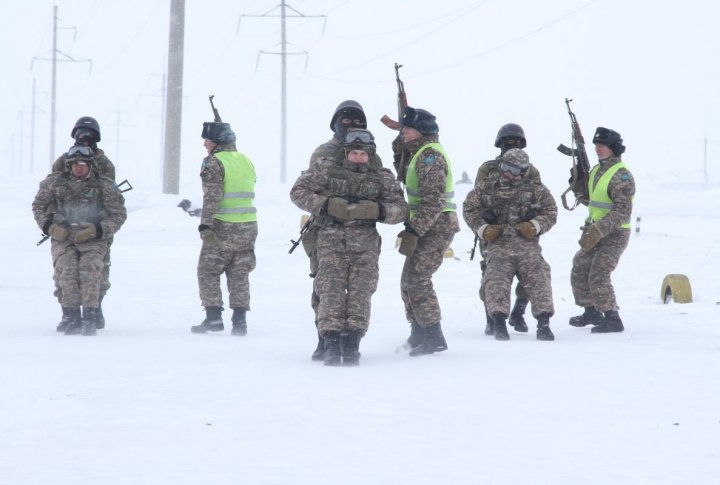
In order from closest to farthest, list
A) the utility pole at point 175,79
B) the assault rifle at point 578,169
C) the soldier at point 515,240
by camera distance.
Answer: the soldier at point 515,240 < the assault rifle at point 578,169 < the utility pole at point 175,79

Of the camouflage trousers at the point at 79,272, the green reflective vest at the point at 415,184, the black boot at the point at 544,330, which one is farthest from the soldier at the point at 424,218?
the camouflage trousers at the point at 79,272

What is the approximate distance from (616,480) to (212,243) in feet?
19.0

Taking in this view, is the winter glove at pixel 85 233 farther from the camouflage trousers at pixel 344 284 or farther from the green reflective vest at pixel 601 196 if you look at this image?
the green reflective vest at pixel 601 196

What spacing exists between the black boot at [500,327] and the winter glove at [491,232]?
0.63m

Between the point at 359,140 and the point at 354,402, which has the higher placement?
the point at 359,140

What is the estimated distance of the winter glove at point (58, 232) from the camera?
9.52m

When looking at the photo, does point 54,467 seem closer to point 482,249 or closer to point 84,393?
point 84,393

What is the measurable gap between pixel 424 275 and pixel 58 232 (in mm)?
3214

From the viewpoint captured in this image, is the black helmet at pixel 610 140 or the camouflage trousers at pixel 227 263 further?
the black helmet at pixel 610 140

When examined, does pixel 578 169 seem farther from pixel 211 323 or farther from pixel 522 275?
pixel 211 323

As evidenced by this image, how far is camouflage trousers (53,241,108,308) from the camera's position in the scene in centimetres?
959

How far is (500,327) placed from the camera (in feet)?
30.7

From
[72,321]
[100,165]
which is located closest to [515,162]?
[100,165]

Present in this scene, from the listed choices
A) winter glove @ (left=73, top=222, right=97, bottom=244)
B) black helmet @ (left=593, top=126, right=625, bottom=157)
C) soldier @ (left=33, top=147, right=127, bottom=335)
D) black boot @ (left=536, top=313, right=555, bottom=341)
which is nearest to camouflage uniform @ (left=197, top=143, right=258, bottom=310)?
soldier @ (left=33, top=147, right=127, bottom=335)
